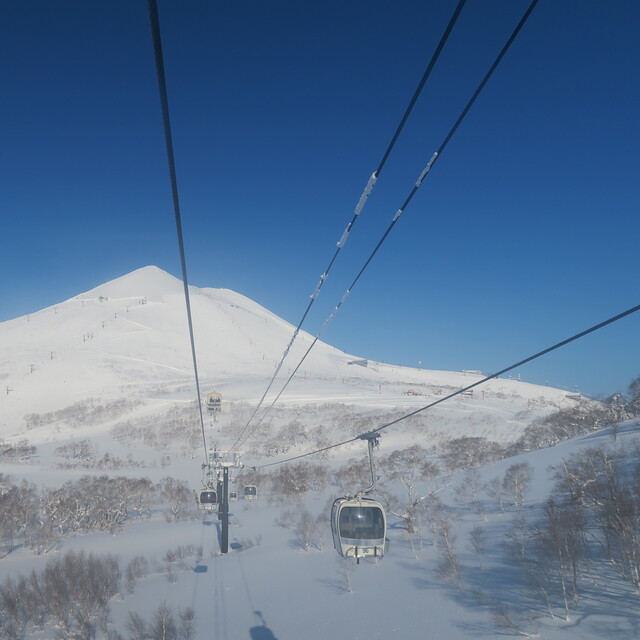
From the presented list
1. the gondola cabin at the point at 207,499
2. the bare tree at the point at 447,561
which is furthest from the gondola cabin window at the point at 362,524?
the bare tree at the point at 447,561

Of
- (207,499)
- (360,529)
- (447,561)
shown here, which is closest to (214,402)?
(447,561)

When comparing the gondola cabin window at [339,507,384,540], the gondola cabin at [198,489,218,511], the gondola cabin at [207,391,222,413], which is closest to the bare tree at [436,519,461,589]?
the gondola cabin at [198,489,218,511]

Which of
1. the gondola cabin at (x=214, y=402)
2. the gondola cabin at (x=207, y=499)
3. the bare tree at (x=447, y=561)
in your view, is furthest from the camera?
the gondola cabin at (x=214, y=402)

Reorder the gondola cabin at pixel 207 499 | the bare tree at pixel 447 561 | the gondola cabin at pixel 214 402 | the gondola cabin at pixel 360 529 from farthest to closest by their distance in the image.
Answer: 1. the gondola cabin at pixel 214 402
2. the bare tree at pixel 447 561
3. the gondola cabin at pixel 207 499
4. the gondola cabin at pixel 360 529

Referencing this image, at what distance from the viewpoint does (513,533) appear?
148 ft

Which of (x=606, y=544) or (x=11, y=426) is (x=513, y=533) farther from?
(x=11, y=426)

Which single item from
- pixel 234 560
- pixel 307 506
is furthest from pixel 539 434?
pixel 234 560

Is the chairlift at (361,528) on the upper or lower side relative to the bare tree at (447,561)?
upper

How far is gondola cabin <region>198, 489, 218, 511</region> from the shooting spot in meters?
33.9

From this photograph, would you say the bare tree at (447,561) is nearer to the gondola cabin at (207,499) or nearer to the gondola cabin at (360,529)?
the gondola cabin at (207,499)

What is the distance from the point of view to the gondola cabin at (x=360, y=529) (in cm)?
1434

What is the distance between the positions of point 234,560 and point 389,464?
136 ft

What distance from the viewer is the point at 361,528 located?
47.5ft

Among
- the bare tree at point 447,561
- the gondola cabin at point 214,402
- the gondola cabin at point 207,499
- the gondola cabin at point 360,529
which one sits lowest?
the bare tree at point 447,561
